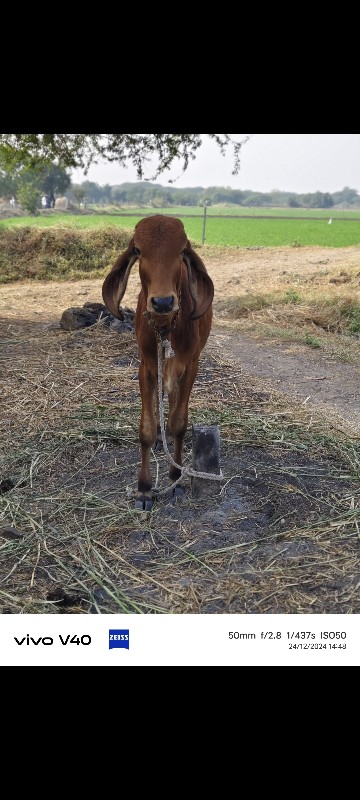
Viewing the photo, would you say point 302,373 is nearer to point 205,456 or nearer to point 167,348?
point 205,456

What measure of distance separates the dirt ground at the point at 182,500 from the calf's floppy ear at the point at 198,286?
45.7 inches

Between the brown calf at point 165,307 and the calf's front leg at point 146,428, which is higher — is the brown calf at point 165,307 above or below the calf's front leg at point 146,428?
above

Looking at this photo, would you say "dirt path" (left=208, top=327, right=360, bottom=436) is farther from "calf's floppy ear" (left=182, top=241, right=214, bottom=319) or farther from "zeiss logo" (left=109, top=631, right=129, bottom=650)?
"zeiss logo" (left=109, top=631, right=129, bottom=650)

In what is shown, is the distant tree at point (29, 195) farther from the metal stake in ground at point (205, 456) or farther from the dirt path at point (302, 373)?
A: the metal stake in ground at point (205, 456)

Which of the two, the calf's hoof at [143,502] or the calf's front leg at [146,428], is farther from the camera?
the calf's hoof at [143,502]

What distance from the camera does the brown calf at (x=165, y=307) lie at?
3266 millimetres

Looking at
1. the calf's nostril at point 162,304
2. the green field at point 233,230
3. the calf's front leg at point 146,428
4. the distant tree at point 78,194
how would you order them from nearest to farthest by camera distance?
1. the calf's nostril at point 162,304
2. the calf's front leg at point 146,428
3. the green field at point 233,230
4. the distant tree at point 78,194

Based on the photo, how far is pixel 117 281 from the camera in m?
3.78

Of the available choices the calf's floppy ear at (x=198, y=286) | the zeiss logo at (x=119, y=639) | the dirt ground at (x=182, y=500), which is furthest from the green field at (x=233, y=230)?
the zeiss logo at (x=119, y=639)

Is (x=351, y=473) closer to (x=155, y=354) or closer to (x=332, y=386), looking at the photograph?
(x=155, y=354)

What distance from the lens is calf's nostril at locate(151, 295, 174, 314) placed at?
3.13 meters

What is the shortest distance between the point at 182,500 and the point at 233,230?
92.8 feet

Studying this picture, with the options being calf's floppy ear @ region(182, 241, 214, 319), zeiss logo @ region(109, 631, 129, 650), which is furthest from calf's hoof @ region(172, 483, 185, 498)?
zeiss logo @ region(109, 631, 129, 650)

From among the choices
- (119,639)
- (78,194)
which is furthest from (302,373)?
(78,194)
